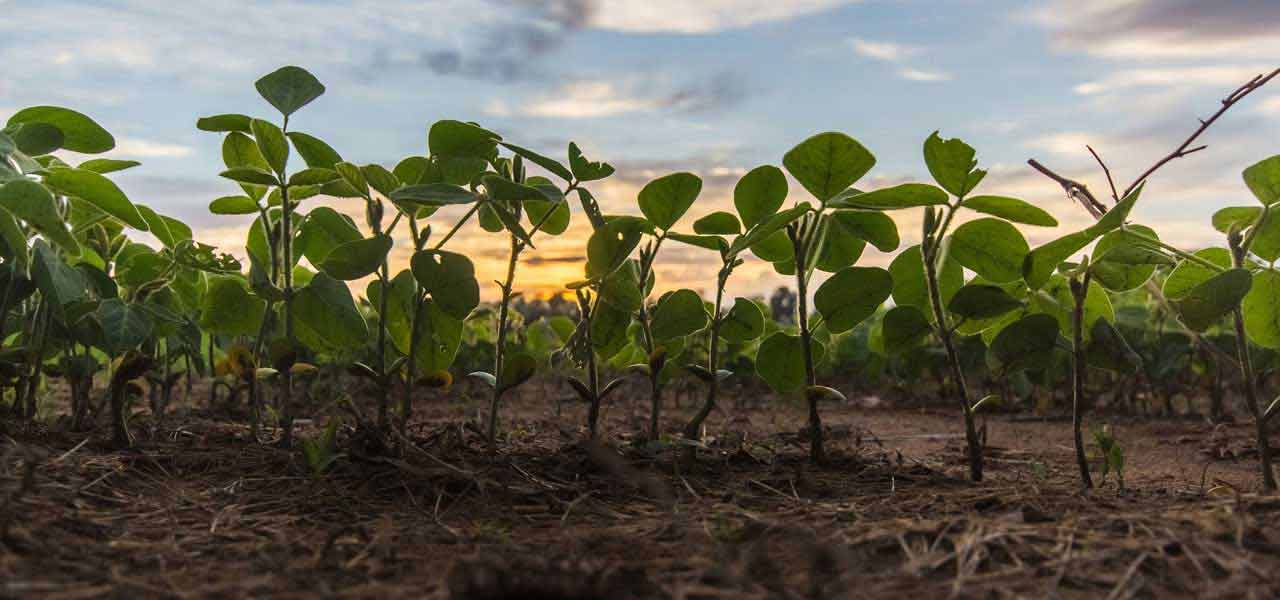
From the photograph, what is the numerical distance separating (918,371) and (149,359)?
4.74 metres

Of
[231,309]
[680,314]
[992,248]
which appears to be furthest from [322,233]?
[992,248]

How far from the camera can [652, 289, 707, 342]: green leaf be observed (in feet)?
8.67

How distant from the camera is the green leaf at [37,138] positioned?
103 inches

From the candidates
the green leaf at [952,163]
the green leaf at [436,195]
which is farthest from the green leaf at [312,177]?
the green leaf at [952,163]

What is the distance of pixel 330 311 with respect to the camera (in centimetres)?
248

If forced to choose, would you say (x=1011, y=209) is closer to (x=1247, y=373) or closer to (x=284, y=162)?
(x=1247, y=373)

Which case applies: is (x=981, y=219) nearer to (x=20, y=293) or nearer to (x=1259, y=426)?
(x=1259, y=426)

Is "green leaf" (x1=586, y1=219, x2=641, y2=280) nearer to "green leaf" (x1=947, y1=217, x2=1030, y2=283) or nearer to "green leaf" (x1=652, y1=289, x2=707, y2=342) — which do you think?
"green leaf" (x1=652, y1=289, x2=707, y2=342)

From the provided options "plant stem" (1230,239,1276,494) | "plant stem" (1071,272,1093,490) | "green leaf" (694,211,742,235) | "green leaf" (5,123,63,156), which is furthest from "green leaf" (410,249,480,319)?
"plant stem" (1230,239,1276,494)

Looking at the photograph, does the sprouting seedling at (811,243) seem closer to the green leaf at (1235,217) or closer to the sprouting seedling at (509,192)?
the sprouting seedling at (509,192)

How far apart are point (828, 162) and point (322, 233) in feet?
4.97

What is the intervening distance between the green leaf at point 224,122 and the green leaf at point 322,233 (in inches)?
11.6

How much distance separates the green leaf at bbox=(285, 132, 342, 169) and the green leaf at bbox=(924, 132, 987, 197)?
155 cm

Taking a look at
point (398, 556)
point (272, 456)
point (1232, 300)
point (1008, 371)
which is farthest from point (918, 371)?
point (398, 556)
